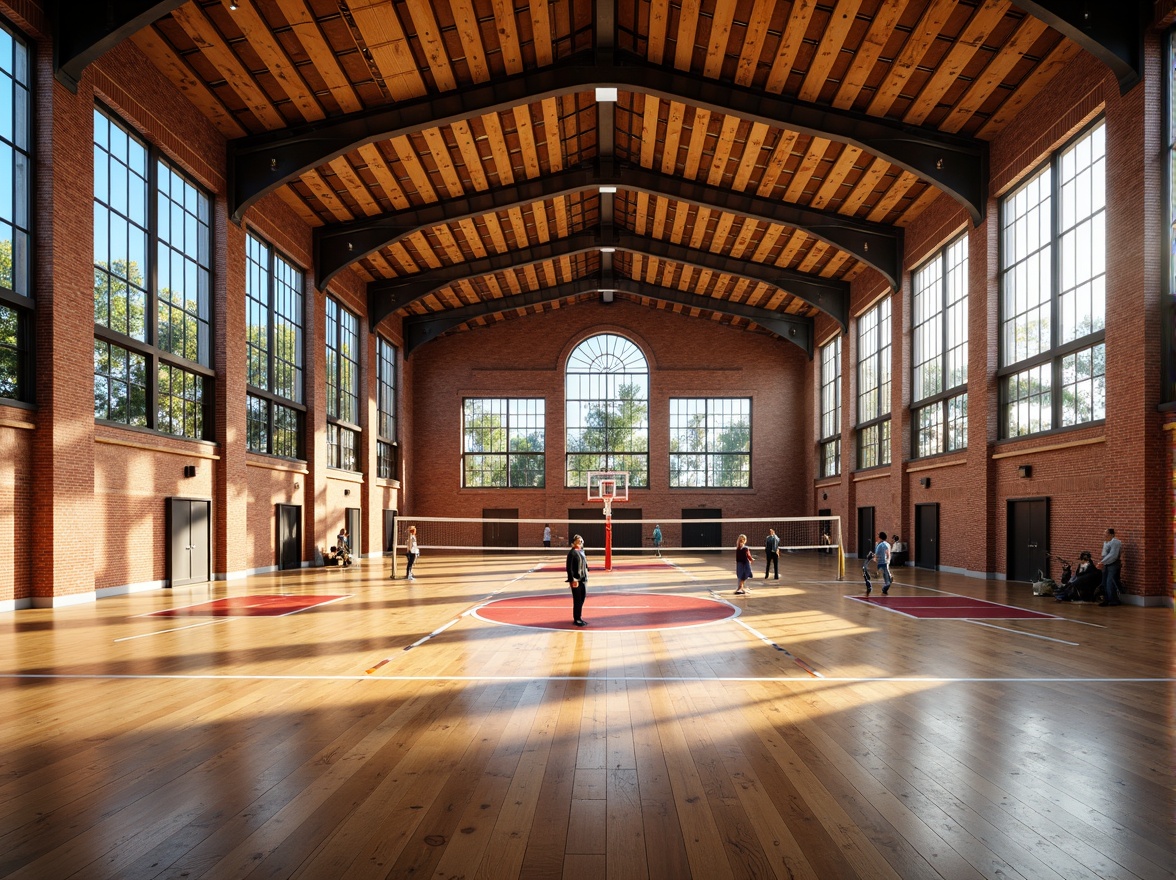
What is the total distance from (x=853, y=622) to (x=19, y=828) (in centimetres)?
1234

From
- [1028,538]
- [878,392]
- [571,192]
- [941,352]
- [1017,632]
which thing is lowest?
[1017,632]

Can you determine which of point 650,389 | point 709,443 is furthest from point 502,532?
point 709,443

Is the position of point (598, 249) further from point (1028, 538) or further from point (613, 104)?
point (1028, 538)

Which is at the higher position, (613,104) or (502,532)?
(613,104)

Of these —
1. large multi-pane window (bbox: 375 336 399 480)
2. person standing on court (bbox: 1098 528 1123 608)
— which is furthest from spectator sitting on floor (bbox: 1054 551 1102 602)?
large multi-pane window (bbox: 375 336 399 480)

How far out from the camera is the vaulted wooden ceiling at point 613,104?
17469 millimetres

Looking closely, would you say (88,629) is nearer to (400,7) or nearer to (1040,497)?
(400,7)

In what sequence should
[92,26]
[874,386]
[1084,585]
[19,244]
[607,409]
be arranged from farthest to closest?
[607,409] → [874,386] → [1084,585] → [92,26] → [19,244]

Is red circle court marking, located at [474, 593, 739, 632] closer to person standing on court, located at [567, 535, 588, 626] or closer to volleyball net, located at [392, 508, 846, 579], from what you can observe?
person standing on court, located at [567, 535, 588, 626]

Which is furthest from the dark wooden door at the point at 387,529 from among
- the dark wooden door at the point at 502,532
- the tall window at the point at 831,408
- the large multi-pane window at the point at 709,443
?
the tall window at the point at 831,408

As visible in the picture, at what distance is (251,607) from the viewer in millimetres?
16453

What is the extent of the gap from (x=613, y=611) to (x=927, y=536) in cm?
1611

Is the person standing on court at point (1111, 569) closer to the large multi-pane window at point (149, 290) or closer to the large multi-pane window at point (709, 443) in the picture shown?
the large multi-pane window at point (149, 290)

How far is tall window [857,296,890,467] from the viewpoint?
3166 cm
